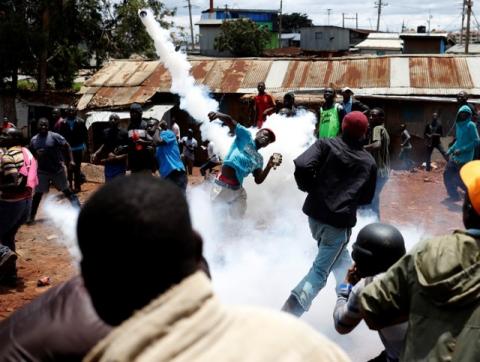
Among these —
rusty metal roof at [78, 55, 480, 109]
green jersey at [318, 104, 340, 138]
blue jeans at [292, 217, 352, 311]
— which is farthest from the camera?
rusty metal roof at [78, 55, 480, 109]

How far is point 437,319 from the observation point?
2070 mm

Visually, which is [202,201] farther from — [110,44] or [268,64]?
[110,44]

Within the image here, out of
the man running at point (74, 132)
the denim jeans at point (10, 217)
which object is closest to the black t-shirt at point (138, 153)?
the denim jeans at point (10, 217)

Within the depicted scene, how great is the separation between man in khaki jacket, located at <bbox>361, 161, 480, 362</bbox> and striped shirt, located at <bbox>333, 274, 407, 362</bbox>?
12.7 inches

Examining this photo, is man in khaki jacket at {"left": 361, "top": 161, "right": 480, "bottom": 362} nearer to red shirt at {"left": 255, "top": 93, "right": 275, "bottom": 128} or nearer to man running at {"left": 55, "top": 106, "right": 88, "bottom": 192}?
man running at {"left": 55, "top": 106, "right": 88, "bottom": 192}

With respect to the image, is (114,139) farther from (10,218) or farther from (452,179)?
(452,179)

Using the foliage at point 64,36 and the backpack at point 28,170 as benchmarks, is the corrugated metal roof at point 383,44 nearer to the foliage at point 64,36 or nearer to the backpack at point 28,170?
the foliage at point 64,36

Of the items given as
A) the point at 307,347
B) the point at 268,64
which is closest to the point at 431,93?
the point at 268,64

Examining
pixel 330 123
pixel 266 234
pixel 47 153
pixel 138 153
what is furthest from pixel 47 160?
pixel 330 123

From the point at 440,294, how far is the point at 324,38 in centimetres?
4661

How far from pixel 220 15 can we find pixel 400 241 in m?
70.1

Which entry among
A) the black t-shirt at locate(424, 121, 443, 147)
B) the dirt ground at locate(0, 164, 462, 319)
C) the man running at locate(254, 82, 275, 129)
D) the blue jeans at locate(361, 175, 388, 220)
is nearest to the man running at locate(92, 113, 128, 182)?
the dirt ground at locate(0, 164, 462, 319)

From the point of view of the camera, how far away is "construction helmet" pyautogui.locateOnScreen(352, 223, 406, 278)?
118 inches

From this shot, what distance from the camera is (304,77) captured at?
17109mm
